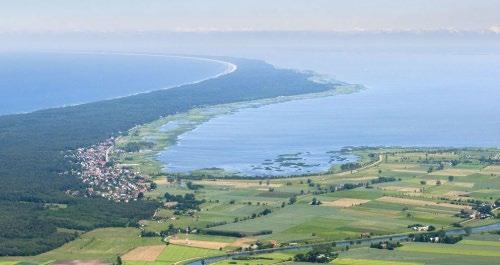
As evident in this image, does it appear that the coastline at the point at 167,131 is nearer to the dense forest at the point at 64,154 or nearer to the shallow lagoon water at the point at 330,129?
the shallow lagoon water at the point at 330,129

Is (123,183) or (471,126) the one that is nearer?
(123,183)

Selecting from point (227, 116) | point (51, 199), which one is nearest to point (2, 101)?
point (227, 116)

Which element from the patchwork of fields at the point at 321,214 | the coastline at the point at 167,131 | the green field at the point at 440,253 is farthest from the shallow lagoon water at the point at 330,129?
the green field at the point at 440,253

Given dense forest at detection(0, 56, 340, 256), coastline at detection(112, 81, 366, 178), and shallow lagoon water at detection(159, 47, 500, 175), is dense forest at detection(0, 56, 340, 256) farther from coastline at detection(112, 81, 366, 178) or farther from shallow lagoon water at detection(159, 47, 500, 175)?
shallow lagoon water at detection(159, 47, 500, 175)

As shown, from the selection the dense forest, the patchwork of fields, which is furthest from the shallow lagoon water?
the dense forest

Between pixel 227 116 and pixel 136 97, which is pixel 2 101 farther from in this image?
pixel 227 116

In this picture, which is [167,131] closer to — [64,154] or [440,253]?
[64,154]

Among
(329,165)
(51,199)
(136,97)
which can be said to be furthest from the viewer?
(136,97)
